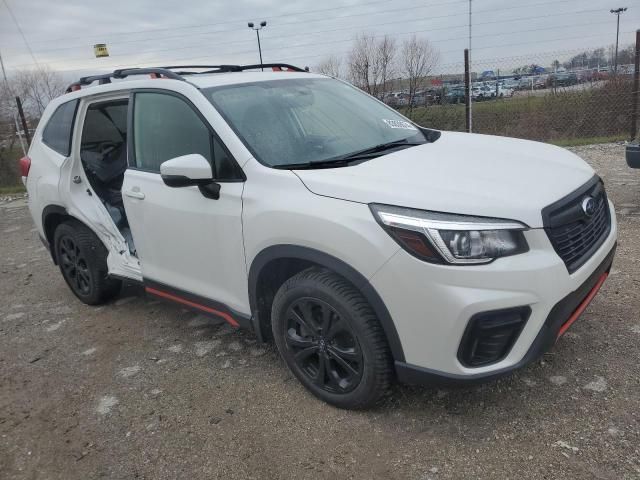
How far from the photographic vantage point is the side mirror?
2.73 m

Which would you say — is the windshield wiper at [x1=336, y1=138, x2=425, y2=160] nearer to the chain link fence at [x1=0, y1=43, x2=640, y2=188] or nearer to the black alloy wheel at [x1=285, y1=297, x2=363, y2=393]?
the black alloy wheel at [x1=285, y1=297, x2=363, y2=393]

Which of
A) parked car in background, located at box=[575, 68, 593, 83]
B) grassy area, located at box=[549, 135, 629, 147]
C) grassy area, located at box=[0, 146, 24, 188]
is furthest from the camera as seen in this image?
grassy area, located at box=[0, 146, 24, 188]

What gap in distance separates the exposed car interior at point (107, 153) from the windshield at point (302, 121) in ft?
4.59

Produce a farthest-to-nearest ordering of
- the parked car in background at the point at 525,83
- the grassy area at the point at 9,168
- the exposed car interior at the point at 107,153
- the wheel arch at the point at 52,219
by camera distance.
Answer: the grassy area at the point at 9,168, the parked car in background at the point at 525,83, the wheel arch at the point at 52,219, the exposed car interior at the point at 107,153

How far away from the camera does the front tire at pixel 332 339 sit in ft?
7.89

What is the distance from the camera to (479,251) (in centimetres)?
214

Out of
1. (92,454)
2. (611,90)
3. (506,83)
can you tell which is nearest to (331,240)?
(92,454)

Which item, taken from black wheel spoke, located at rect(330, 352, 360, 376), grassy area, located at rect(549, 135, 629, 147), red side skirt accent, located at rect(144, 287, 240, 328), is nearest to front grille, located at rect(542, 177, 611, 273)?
black wheel spoke, located at rect(330, 352, 360, 376)

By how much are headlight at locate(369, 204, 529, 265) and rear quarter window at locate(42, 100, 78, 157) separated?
3180mm

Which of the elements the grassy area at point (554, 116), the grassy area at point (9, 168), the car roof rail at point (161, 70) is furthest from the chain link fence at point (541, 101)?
the grassy area at point (9, 168)

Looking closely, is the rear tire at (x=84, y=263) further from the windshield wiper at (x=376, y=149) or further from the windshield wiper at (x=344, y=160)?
the windshield wiper at (x=376, y=149)

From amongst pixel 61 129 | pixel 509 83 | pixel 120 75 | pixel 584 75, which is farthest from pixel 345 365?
pixel 584 75

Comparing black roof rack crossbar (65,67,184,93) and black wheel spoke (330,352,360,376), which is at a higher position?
black roof rack crossbar (65,67,184,93)

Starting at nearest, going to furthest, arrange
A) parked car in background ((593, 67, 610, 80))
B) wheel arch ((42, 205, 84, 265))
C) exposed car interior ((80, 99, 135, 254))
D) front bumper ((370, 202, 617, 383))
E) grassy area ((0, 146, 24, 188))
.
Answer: front bumper ((370, 202, 617, 383))
exposed car interior ((80, 99, 135, 254))
wheel arch ((42, 205, 84, 265))
parked car in background ((593, 67, 610, 80))
grassy area ((0, 146, 24, 188))
